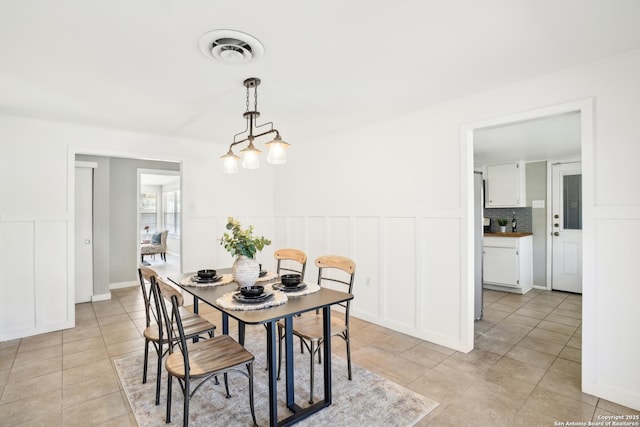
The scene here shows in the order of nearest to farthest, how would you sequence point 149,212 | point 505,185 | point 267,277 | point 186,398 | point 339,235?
1. point 186,398
2. point 267,277
3. point 339,235
4. point 505,185
5. point 149,212

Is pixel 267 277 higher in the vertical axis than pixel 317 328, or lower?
higher

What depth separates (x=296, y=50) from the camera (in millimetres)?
2115

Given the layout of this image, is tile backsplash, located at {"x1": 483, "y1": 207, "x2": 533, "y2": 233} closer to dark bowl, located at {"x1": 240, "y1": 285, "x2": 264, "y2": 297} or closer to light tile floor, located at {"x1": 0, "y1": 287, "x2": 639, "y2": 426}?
light tile floor, located at {"x1": 0, "y1": 287, "x2": 639, "y2": 426}

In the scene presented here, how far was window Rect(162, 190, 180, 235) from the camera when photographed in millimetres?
10188

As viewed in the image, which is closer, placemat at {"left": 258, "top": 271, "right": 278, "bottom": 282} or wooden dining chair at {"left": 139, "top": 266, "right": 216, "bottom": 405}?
wooden dining chair at {"left": 139, "top": 266, "right": 216, "bottom": 405}

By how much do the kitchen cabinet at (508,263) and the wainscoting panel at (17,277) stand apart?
6.08 meters

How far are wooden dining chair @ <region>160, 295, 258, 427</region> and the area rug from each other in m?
0.19

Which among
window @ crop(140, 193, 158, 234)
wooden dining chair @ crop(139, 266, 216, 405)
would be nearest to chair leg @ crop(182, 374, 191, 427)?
wooden dining chair @ crop(139, 266, 216, 405)

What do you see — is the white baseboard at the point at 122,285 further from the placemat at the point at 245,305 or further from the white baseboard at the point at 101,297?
the placemat at the point at 245,305

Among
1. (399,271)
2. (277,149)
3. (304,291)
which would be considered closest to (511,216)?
(399,271)

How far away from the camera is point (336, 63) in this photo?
7.57 feet

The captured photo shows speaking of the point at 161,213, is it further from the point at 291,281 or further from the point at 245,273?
the point at 291,281

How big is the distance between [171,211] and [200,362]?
31.7ft

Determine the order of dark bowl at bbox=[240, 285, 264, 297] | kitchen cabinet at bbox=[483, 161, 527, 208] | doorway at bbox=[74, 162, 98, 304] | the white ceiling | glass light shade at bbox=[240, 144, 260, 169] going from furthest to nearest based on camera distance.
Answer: kitchen cabinet at bbox=[483, 161, 527, 208], doorway at bbox=[74, 162, 98, 304], glass light shade at bbox=[240, 144, 260, 169], dark bowl at bbox=[240, 285, 264, 297], the white ceiling
